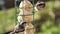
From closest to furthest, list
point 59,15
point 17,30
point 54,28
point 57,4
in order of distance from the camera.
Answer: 1. point 17,30
2. point 54,28
3. point 57,4
4. point 59,15

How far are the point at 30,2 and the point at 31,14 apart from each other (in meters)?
0.08

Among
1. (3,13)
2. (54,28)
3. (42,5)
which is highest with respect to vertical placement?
(42,5)

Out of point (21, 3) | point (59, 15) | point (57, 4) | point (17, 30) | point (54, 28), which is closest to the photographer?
point (17, 30)

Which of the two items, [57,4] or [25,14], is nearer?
[25,14]

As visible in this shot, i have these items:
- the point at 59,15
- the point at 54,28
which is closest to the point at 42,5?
the point at 54,28

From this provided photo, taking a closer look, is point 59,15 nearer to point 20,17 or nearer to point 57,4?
point 57,4

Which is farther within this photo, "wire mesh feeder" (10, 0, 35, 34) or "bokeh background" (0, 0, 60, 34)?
"bokeh background" (0, 0, 60, 34)

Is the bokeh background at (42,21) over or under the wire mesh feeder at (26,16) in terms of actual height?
under

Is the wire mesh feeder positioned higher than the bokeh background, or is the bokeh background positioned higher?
the wire mesh feeder

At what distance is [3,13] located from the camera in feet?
7.48

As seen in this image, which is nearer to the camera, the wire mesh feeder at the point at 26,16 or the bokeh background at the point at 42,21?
the wire mesh feeder at the point at 26,16

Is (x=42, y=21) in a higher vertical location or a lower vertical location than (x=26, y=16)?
lower

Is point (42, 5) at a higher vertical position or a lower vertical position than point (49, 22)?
higher

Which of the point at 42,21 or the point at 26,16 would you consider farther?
the point at 42,21
